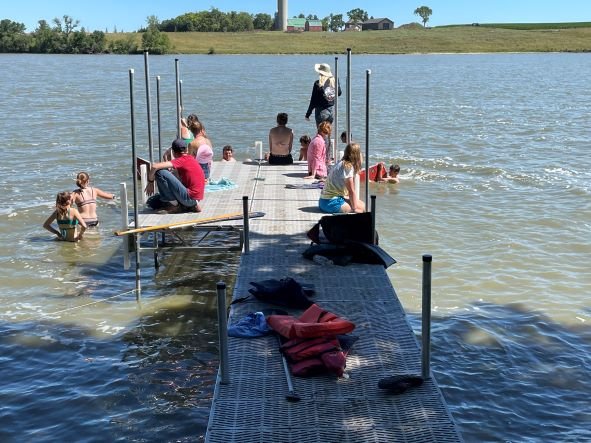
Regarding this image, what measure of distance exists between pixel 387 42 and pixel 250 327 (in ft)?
422

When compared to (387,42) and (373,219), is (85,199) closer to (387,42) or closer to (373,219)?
(373,219)

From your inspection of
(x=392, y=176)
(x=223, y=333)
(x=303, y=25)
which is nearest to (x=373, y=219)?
(x=223, y=333)

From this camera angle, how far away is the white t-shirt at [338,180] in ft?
35.0

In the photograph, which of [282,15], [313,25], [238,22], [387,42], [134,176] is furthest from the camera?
[282,15]

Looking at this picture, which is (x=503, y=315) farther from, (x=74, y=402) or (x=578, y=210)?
(x=578, y=210)

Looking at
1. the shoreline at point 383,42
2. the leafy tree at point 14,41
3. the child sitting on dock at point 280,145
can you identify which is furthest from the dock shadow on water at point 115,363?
the leafy tree at point 14,41

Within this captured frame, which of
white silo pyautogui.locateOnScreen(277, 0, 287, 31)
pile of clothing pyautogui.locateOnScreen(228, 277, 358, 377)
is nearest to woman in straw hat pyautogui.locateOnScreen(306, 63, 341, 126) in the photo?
pile of clothing pyautogui.locateOnScreen(228, 277, 358, 377)

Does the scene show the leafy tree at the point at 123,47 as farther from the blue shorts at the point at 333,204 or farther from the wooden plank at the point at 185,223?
the wooden plank at the point at 185,223

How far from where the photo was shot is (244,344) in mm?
6773

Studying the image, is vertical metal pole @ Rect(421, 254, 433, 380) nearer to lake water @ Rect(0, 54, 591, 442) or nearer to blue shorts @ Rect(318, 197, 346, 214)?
lake water @ Rect(0, 54, 591, 442)

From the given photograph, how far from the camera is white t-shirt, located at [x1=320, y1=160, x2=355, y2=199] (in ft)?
35.0

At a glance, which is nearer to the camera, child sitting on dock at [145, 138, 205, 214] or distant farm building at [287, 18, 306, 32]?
child sitting on dock at [145, 138, 205, 214]

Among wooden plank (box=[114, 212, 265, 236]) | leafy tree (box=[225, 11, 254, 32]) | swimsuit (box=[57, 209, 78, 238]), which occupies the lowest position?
swimsuit (box=[57, 209, 78, 238])

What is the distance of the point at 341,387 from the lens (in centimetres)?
605
